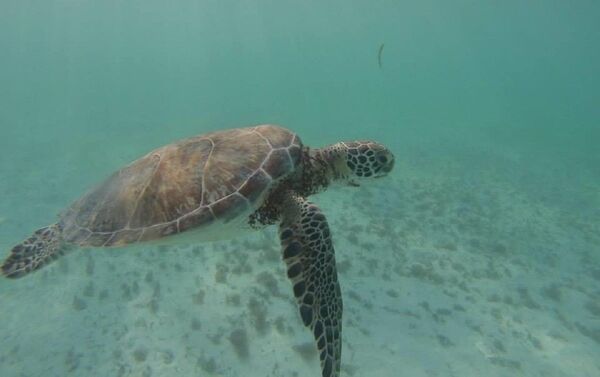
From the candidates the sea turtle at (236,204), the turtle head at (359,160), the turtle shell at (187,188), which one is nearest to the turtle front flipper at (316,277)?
the sea turtle at (236,204)

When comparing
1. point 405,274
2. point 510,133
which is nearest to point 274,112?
point 510,133

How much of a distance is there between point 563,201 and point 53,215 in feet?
69.7

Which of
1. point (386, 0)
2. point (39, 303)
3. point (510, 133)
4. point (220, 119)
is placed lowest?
point (510, 133)

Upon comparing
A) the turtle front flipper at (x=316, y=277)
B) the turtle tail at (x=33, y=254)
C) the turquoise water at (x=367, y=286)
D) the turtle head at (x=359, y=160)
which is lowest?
the turquoise water at (x=367, y=286)

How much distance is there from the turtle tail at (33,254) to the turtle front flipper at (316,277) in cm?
323

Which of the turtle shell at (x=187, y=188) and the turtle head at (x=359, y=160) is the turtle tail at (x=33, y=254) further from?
the turtle head at (x=359, y=160)

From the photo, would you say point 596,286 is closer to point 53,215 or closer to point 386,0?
point 53,215

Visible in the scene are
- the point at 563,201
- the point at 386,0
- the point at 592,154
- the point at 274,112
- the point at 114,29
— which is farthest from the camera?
the point at 114,29

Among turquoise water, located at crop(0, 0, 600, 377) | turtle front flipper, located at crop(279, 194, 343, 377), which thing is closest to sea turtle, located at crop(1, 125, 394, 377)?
turtle front flipper, located at crop(279, 194, 343, 377)

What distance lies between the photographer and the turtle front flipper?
11.7 ft

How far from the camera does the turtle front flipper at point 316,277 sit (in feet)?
11.7

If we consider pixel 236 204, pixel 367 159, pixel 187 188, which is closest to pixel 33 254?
pixel 187 188

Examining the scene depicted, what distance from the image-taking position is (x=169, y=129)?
3147cm

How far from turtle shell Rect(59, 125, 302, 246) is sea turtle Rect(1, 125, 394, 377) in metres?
0.01
